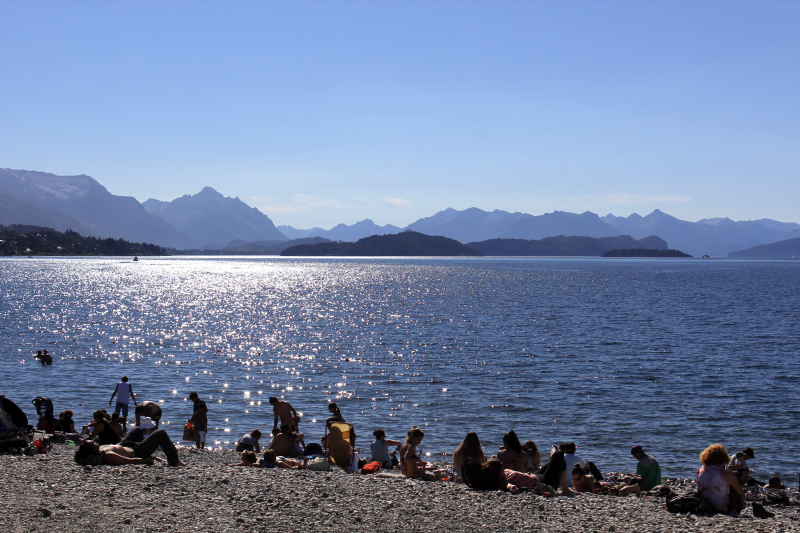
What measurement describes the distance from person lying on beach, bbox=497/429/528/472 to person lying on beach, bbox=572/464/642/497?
154cm

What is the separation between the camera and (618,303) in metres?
85.1

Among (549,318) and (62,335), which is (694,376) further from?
(62,335)

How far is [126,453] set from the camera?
1554 cm

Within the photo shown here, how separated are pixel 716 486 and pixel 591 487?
13.3 ft

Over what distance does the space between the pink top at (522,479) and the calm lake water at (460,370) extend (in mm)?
7570

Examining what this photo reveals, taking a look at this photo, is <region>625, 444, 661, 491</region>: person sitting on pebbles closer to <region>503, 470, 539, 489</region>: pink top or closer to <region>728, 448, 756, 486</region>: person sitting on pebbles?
<region>728, 448, 756, 486</region>: person sitting on pebbles

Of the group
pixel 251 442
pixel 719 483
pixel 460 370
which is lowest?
pixel 460 370

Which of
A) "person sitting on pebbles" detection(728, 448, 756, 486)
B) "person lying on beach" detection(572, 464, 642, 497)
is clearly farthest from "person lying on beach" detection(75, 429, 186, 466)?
"person sitting on pebbles" detection(728, 448, 756, 486)

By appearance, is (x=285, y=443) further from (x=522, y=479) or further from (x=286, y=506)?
(x=522, y=479)

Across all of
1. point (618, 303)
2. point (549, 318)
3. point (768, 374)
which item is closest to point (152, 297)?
point (549, 318)

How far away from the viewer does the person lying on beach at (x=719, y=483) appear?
12.5m

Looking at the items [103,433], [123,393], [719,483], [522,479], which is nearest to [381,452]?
[522,479]

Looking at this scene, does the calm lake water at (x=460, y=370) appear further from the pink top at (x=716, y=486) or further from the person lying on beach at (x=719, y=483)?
the pink top at (x=716, y=486)

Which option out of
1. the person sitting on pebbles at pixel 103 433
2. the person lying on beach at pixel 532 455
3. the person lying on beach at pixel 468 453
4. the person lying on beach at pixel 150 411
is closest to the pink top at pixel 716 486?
the person lying on beach at pixel 532 455
